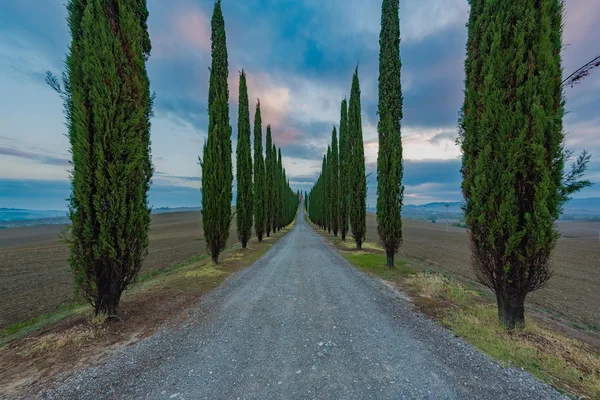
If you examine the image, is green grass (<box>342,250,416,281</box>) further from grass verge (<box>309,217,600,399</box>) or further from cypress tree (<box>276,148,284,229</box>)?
cypress tree (<box>276,148,284,229</box>)

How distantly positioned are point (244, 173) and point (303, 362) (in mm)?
15826

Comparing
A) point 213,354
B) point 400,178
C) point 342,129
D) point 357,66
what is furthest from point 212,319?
point 342,129

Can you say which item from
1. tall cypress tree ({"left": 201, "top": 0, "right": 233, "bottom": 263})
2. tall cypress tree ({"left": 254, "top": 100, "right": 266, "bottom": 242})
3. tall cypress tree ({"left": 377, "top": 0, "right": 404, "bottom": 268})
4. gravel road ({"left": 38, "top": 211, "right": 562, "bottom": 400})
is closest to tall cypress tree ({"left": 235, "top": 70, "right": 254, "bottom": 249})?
tall cypress tree ({"left": 254, "top": 100, "right": 266, "bottom": 242})

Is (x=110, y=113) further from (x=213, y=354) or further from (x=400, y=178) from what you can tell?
(x=400, y=178)

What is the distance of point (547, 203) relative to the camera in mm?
4020

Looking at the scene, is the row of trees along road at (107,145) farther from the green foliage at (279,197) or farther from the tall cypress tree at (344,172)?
the green foliage at (279,197)

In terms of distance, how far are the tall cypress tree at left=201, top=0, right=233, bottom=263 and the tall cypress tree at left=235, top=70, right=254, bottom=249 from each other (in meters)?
4.76

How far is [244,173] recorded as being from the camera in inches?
706

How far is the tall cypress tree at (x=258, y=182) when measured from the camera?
21505 mm

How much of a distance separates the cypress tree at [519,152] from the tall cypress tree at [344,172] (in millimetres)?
15699

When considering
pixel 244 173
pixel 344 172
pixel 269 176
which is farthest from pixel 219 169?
pixel 269 176

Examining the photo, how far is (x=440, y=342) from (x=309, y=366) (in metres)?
2.31

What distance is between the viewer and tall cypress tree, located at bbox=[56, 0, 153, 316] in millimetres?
4488

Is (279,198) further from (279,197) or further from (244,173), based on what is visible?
(244,173)
